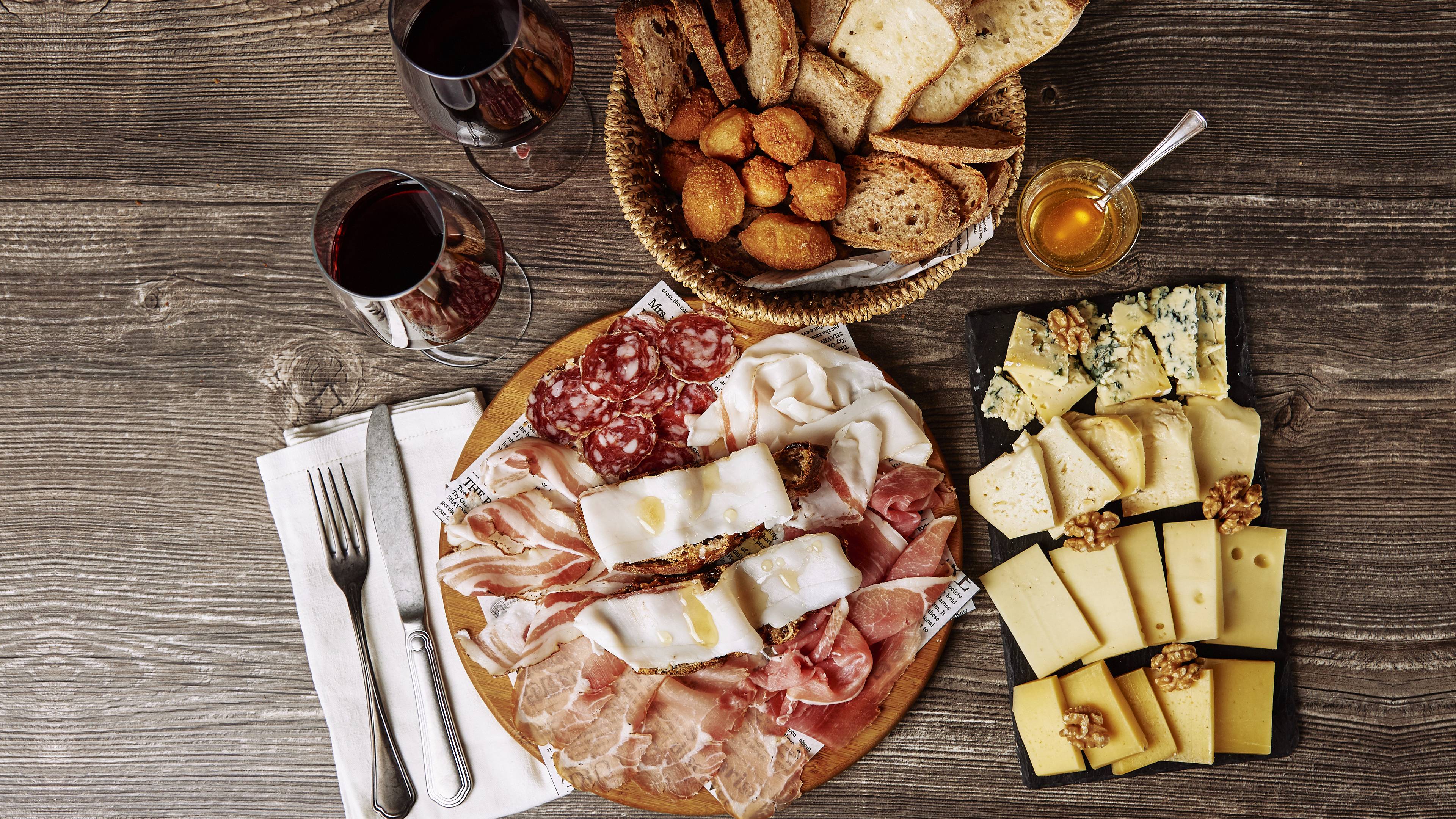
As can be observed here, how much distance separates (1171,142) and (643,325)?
841 mm

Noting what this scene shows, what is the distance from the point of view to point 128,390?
136 centimetres

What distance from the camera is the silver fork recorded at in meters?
1.30

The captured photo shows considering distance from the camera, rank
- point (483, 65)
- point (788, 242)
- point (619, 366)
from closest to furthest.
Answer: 1. point (483, 65)
2. point (788, 242)
3. point (619, 366)

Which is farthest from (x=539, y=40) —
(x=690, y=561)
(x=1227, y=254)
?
(x=1227, y=254)

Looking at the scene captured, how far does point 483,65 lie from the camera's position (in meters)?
0.99

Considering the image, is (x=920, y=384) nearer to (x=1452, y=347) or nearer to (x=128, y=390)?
(x=1452, y=347)

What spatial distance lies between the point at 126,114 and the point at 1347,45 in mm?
2108

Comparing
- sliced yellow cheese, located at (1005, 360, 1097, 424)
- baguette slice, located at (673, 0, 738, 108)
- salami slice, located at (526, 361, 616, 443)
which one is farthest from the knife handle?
sliced yellow cheese, located at (1005, 360, 1097, 424)

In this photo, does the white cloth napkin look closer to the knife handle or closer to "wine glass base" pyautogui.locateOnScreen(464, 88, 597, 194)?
the knife handle

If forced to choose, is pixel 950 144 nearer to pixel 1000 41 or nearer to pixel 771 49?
pixel 1000 41

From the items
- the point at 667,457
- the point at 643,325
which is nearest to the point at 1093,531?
the point at 667,457

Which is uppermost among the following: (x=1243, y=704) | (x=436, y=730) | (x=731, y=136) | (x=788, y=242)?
(x=731, y=136)

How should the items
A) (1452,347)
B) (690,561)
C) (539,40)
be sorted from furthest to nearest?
1. (1452,347)
2. (690,561)
3. (539,40)

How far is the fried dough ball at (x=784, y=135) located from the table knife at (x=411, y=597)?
0.76 m
